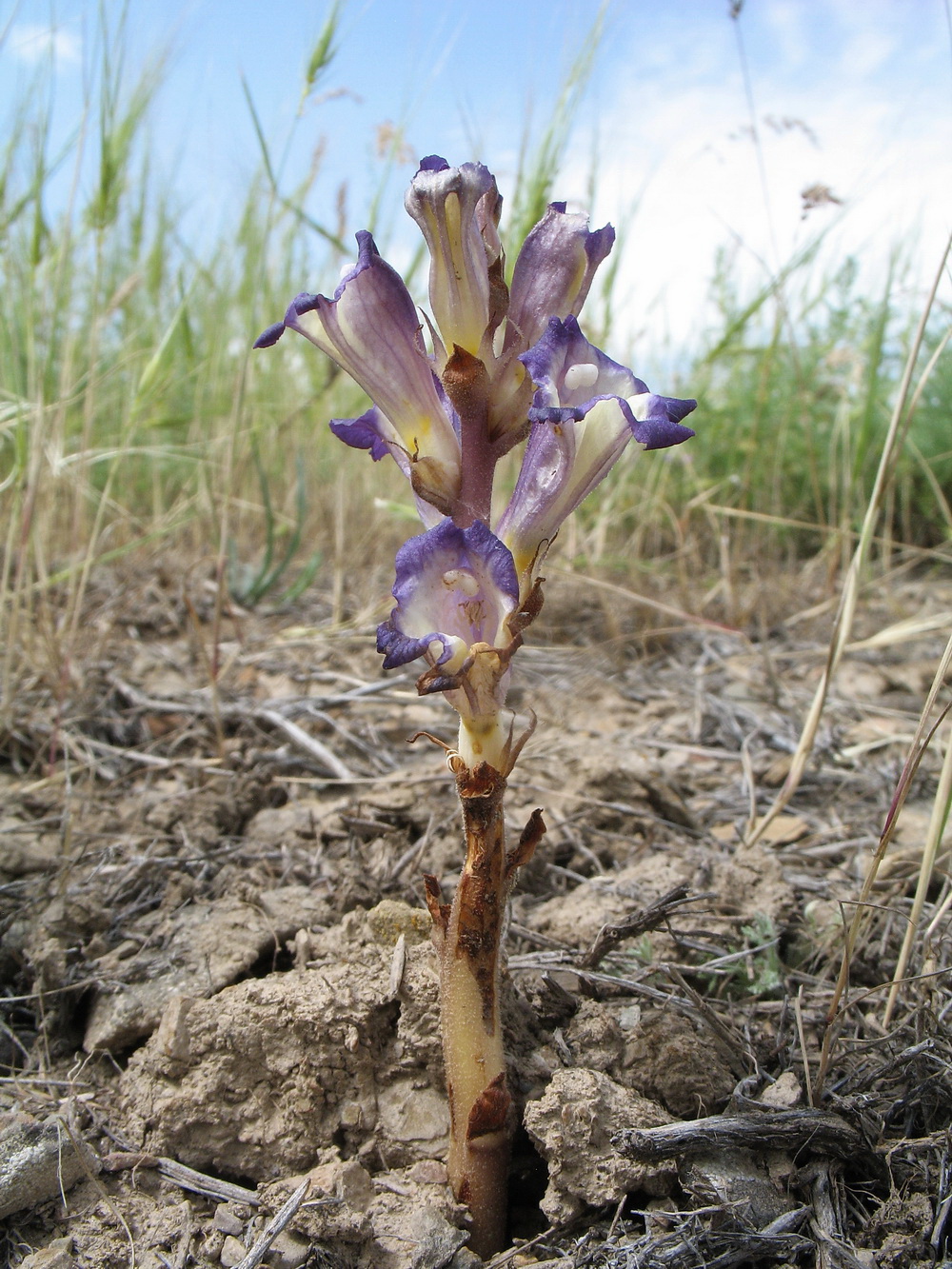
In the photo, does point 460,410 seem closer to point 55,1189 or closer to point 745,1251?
point 745,1251

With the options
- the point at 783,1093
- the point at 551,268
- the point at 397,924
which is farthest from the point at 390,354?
the point at 783,1093

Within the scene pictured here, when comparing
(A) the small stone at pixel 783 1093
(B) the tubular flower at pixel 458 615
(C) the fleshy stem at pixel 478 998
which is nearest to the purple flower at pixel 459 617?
(B) the tubular flower at pixel 458 615

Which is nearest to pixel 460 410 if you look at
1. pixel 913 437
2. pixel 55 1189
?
pixel 55 1189

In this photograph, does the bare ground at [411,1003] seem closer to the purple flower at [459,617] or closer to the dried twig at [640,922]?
the dried twig at [640,922]

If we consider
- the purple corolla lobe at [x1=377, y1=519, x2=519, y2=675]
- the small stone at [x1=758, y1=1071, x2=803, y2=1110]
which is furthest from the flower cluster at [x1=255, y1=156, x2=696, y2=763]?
the small stone at [x1=758, y1=1071, x2=803, y2=1110]

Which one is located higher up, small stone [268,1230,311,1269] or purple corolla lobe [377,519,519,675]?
purple corolla lobe [377,519,519,675]

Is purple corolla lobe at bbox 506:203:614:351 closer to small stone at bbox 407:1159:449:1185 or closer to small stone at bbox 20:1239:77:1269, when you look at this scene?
small stone at bbox 407:1159:449:1185
